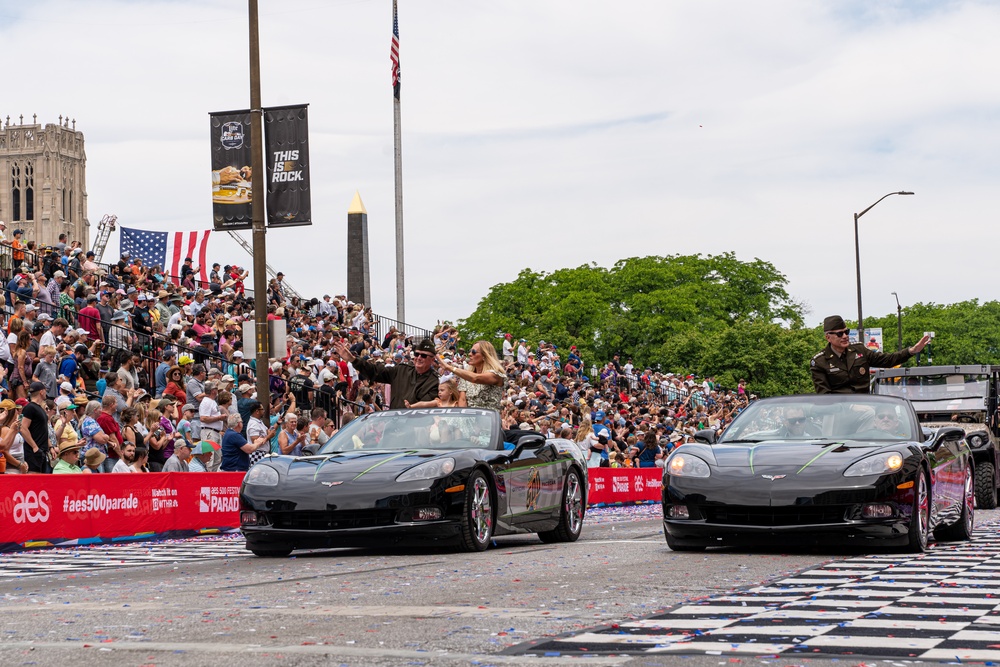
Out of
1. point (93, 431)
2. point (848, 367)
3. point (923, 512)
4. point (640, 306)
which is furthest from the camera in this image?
point (640, 306)

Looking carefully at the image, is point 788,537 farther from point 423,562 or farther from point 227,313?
point 227,313

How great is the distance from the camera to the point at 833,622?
702 cm

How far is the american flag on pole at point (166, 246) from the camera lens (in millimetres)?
48531

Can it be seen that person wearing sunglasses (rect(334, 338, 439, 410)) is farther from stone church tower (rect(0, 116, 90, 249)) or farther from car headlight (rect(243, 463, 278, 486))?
stone church tower (rect(0, 116, 90, 249))

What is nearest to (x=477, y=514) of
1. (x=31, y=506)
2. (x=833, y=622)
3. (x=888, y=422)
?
(x=888, y=422)

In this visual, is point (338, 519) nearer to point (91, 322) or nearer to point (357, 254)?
point (91, 322)

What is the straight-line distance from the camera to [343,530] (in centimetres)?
1205

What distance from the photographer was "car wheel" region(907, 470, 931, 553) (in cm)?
1157

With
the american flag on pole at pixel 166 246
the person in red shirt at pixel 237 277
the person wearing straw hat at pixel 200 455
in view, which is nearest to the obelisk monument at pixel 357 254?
the american flag on pole at pixel 166 246

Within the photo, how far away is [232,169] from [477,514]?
10931 mm

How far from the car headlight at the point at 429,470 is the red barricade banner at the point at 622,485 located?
13758 mm

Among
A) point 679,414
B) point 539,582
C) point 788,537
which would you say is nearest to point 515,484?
point 788,537

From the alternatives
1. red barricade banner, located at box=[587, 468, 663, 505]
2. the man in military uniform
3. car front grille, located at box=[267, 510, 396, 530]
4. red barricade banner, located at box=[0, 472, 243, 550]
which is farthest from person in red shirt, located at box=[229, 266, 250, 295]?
car front grille, located at box=[267, 510, 396, 530]

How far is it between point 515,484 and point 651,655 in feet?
25.0
